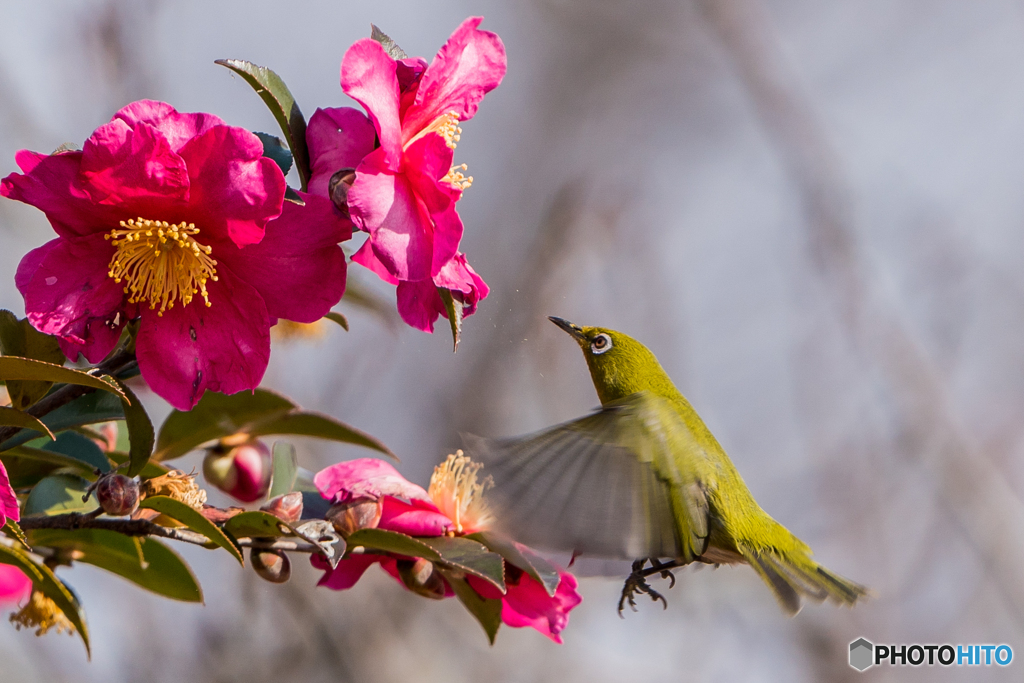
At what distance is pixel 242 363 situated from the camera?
3.19ft

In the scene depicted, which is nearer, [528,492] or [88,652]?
[88,652]

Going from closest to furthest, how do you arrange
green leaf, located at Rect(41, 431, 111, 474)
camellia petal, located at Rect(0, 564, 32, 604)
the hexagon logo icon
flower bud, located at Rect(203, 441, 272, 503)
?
green leaf, located at Rect(41, 431, 111, 474)
flower bud, located at Rect(203, 441, 272, 503)
camellia petal, located at Rect(0, 564, 32, 604)
the hexagon logo icon

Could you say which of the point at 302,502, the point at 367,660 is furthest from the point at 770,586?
the point at 367,660

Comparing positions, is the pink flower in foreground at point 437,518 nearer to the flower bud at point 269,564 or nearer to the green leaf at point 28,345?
the flower bud at point 269,564

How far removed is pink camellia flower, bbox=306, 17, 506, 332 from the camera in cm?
91

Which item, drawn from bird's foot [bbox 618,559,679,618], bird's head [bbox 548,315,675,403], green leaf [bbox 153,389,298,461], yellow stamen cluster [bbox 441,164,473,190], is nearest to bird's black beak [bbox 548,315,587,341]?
bird's head [bbox 548,315,675,403]

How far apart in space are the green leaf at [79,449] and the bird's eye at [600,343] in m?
0.89

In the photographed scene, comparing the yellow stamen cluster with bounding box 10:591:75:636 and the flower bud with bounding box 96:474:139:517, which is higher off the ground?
the flower bud with bounding box 96:474:139:517

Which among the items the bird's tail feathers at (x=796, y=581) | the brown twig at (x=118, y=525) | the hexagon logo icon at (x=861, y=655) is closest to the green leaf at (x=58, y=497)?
the brown twig at (x=118, y=525)

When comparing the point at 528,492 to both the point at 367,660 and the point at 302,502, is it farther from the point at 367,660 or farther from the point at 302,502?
the point at 367,660

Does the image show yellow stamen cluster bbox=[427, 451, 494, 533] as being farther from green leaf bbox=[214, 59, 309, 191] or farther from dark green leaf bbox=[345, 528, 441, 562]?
green leaf bbox=[214, 59, 309, 191]

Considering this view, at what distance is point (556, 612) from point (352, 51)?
754 mm

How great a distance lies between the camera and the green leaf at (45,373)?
0.81 metres

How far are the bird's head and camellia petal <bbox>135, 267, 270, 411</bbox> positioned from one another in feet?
2.65
